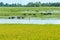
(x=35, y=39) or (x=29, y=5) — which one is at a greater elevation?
(x=35, y=39)

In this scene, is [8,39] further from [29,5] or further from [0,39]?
[29,5]

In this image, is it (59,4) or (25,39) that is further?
(59,4)

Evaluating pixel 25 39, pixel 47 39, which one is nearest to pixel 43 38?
pixel 47 39

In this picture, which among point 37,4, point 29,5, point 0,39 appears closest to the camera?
point 0,39

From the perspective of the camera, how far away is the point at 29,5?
195 feet

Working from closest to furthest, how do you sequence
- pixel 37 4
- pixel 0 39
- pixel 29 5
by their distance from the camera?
1. pixel 0 39
2. pixel 37 4
3. pixel 29 5

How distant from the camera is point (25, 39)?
991cm

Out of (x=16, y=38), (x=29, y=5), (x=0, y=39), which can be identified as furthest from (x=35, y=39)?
(x=29, y=5)

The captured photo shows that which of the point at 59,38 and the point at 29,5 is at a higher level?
the point at 59,38

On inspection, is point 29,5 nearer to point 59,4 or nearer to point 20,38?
point 59,4

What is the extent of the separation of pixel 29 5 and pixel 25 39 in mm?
49871

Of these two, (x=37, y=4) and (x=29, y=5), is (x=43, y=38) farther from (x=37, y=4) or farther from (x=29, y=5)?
(x=29, y=5)

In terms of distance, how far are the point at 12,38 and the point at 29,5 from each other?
49.7 m

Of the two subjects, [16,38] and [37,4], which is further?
[37,4]
